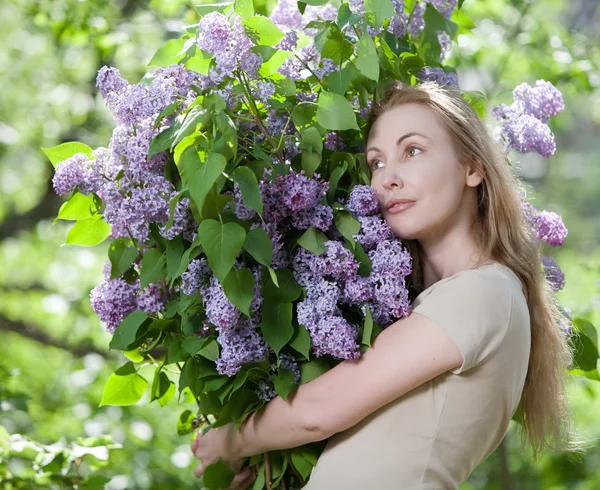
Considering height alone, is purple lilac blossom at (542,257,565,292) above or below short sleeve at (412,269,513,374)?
below

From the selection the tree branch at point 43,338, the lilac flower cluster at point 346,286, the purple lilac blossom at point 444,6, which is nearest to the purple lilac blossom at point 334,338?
the lilac flower cluster at point 346,286

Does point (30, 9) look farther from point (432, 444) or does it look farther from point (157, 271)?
point (432, 444)

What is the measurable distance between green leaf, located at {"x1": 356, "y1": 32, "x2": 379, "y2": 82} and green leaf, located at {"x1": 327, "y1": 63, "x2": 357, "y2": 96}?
0.14ft

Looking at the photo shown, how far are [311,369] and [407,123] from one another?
19.5 inches

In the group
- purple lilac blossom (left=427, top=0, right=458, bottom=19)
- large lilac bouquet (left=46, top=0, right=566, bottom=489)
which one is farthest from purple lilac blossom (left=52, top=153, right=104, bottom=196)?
purple lilac blossom (left=427, top=0, right=458, bottom=19)

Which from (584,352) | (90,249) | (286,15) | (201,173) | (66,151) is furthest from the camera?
(90,249)

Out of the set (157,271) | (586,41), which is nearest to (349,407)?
(157,271)

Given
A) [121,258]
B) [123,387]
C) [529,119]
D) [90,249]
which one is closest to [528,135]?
[529,119]

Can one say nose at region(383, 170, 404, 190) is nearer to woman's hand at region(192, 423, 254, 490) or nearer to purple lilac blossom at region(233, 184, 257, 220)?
purple lilac blossom at region(233, 184, 257, 220)

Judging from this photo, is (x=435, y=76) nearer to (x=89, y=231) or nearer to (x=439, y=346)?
(x=439, y=346)

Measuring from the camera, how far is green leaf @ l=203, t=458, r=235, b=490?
1525mm

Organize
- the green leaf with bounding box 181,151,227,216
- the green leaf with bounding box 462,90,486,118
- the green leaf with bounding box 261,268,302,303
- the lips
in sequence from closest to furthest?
the green leaf with bounding box 181,151,227,216 → the green leaf with bounding box 261,268,302,303 → the lips → the green leaf with bounding box 462,90,486,118

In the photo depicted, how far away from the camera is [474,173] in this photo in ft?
5.02

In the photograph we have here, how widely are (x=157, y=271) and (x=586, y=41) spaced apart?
2780mm
